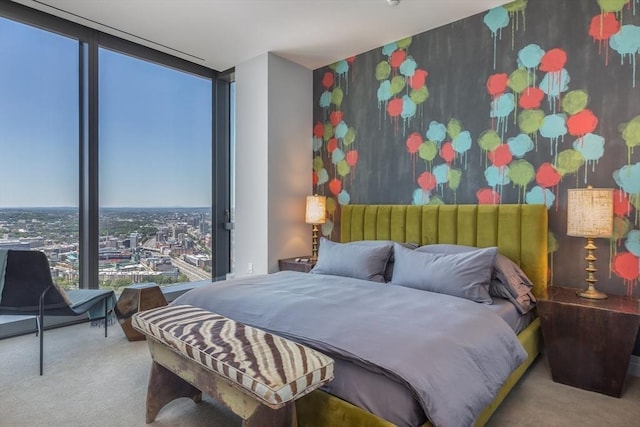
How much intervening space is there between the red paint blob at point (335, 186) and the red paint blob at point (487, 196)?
1544 mm

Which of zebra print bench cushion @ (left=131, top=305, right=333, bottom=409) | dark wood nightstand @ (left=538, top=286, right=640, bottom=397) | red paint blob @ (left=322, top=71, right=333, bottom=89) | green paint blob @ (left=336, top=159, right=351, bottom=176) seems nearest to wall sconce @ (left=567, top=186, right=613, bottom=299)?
dark wood nightstand @ (left=538, top=286, right=640, bottom=397)

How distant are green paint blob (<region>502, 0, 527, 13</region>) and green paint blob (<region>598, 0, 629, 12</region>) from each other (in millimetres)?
505

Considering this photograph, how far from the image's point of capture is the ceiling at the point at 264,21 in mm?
3008

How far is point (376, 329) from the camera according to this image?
169cm

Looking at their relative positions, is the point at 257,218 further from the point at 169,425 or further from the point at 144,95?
the point at 169,425

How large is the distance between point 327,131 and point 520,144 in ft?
6.83

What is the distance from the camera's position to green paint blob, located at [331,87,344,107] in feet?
13.6

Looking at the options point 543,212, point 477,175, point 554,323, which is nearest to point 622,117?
point 543,212

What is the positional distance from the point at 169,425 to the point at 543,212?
9.23 ft

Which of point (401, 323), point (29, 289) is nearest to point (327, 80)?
point (401, 323)

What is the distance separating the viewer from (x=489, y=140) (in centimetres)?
306

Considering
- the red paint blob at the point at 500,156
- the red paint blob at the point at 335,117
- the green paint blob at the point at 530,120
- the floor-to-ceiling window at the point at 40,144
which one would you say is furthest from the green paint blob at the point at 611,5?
the floor-to-ceiling window at the point at 40,144

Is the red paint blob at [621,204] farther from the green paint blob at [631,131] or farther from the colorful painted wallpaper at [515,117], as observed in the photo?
the green paint blob at [631,131]

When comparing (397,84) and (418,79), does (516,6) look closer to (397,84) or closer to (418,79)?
(418,79)
